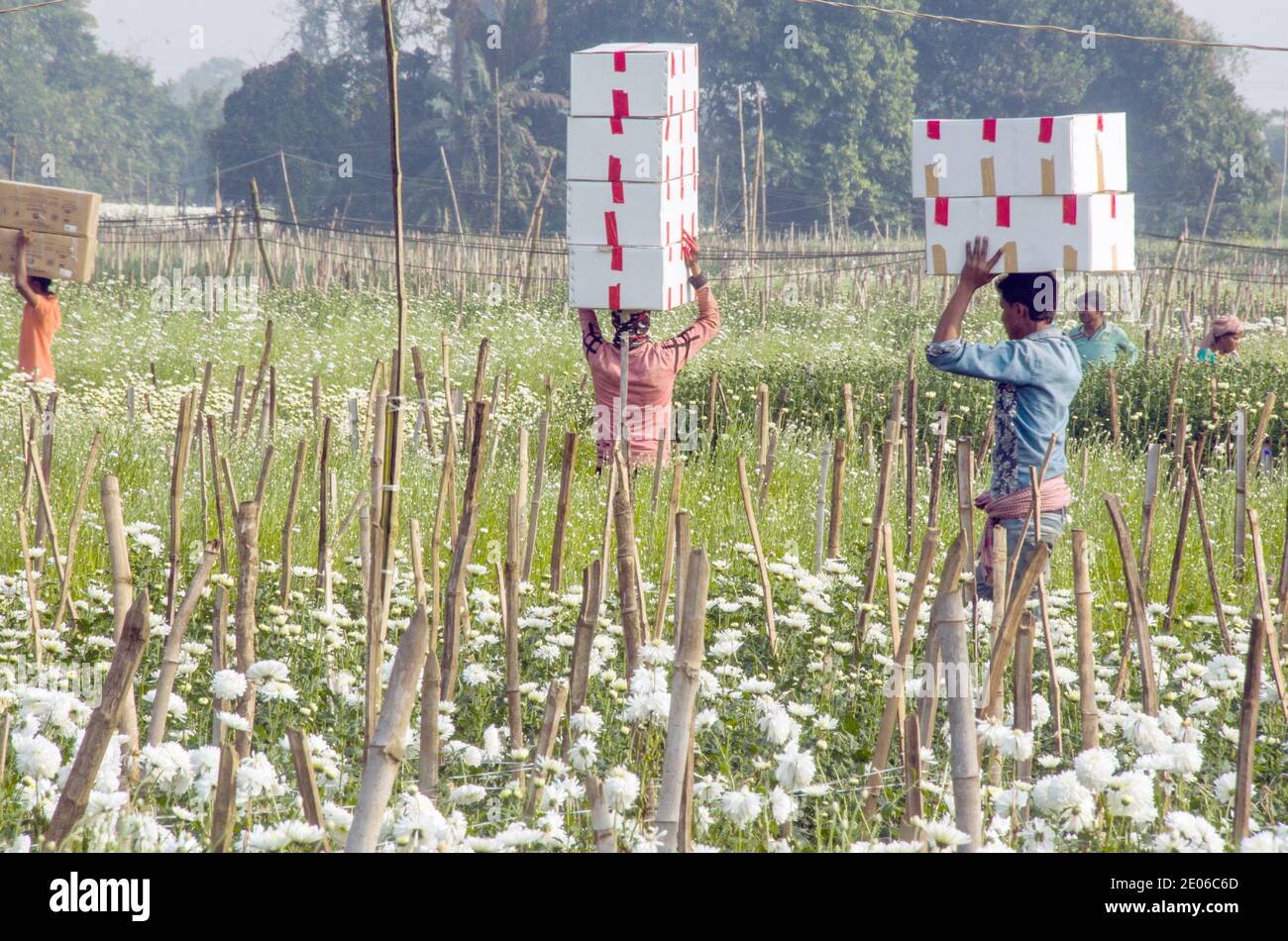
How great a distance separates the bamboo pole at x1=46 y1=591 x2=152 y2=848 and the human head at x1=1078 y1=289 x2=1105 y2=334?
19.1 ft

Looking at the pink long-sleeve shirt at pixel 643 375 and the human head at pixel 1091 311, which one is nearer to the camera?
the pink long-sleeve shirt at pixel 643 375

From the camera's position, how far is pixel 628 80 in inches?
206

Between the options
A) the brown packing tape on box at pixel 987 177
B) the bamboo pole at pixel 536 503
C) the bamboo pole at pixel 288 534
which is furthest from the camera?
the brown packing tape on box at pixel 987 177

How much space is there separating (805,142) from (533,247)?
22.6 metres

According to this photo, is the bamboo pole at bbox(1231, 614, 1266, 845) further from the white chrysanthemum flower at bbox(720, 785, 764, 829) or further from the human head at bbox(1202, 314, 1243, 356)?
the human head at bbox(1202, 314, 1243, 356)

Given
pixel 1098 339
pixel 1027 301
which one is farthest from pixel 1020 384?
pixel 1098 339

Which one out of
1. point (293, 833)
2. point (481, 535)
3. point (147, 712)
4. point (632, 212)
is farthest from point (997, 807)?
point (632, 212)

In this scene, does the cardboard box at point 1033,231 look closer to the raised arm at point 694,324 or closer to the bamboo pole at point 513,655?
the raised arm at point 694,324

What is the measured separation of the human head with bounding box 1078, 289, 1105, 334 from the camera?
6.82 metres

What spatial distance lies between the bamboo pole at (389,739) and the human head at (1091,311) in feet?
18.9

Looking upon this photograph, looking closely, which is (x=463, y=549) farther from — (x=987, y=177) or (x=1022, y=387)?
(x=987, y=177)

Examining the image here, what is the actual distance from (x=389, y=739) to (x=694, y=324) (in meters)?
4.19

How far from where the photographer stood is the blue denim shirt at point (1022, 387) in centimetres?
378

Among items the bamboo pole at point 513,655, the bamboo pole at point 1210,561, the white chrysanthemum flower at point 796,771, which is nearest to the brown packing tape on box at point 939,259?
the bamboo pole at point 1210,561
